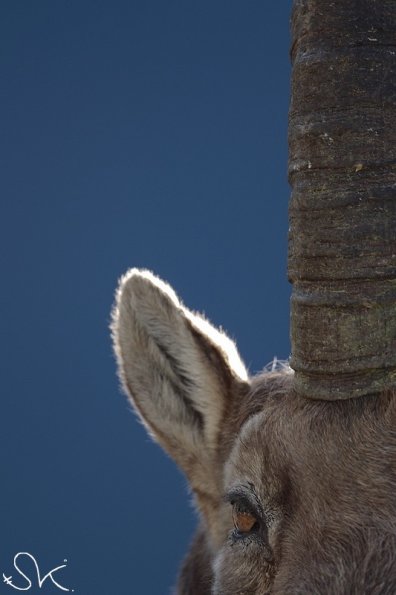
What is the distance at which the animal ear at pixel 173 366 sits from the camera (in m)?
4.33

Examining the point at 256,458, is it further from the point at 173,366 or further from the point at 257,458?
the point at 173,366

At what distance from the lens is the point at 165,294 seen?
432 cm

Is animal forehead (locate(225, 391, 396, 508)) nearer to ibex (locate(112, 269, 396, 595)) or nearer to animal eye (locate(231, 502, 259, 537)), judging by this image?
ibex (locate(112, 269, 396, 595))

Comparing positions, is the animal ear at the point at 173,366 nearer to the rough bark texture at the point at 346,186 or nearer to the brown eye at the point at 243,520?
the brown eye at the point at 243,520

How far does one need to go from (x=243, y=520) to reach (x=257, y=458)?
0.27 m

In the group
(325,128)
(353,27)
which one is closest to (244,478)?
(325,128)

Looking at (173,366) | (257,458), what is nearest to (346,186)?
(257,458)

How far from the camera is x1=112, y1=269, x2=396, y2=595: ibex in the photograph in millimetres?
3113

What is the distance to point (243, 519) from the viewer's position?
12.3 ft

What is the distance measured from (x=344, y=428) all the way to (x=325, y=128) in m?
1.08

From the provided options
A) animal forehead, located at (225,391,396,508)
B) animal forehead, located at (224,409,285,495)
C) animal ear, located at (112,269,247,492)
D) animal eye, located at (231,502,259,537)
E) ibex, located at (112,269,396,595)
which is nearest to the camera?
ibex, located at (112,269,396,595)

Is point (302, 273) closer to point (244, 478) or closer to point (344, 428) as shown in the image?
point (344, 428)

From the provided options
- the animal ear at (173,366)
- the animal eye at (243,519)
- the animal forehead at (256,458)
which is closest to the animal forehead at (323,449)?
the animal forehead at (256,458)

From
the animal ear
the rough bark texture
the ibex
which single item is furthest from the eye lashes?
the animal ear
